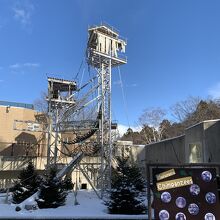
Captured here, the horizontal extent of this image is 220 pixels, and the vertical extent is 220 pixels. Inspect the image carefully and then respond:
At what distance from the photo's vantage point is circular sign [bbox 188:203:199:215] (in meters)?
6.41

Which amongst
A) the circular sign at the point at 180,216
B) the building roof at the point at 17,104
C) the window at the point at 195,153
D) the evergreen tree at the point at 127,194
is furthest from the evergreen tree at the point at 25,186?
the building roof at the point at 17,104

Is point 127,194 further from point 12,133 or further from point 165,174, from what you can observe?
point 12,133

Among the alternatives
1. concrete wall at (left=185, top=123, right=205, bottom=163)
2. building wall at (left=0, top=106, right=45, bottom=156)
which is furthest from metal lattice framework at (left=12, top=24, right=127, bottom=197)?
building wall at (left=0, top=106, right=45, bottom=156)

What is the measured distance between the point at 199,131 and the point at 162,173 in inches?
473

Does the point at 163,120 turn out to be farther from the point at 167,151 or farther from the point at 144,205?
the point at 144,205

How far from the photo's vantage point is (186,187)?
650 centimetres

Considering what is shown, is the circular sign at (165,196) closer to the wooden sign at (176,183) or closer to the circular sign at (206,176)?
the wooden sign at (176,183)

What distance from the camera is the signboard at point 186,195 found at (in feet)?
21.0

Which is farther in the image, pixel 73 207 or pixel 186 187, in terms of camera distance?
pixel 73 207

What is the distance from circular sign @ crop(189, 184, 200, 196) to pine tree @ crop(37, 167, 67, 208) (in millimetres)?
9714

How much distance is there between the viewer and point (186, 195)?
648 centimetres

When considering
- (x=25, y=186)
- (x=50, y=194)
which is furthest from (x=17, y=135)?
(x=50, y=194)

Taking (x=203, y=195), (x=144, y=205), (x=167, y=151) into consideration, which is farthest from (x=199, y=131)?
(x=203, y=195)

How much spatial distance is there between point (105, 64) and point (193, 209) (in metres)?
20.5
